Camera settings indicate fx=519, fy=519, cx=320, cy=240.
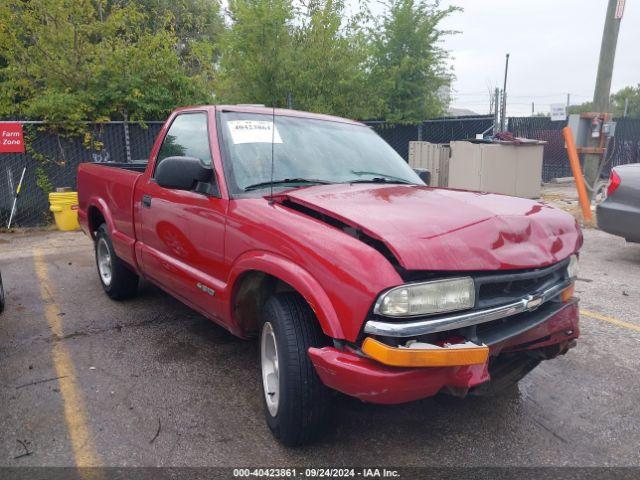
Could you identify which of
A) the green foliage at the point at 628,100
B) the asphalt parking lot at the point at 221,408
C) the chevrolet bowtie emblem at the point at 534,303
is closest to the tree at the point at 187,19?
the asphalt parking lot at the point at 221,408

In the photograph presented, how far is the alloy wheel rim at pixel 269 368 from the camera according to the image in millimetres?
2898

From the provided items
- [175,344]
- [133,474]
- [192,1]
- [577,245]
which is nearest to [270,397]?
[133,474]

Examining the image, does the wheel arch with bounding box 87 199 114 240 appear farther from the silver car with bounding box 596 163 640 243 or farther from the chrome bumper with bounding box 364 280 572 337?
the silver car with bounding box 596 163 640 243

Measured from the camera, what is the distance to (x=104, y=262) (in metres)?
5.50

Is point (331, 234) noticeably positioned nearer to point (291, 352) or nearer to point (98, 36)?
point (291, 352)

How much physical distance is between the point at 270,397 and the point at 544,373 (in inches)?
79.0

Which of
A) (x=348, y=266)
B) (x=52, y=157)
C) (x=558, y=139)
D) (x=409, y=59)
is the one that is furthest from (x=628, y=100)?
(x=348, y=266)

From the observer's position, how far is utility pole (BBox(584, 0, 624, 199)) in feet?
30.8

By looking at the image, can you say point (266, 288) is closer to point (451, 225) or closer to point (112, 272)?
point (451, 225)

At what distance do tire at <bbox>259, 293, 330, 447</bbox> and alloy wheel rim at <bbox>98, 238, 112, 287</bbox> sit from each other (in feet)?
10.7

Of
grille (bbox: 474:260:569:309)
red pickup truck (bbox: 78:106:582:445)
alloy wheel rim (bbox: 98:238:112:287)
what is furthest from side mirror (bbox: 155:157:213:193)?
alloy wheel rim (bbox: 98:238:112:287)

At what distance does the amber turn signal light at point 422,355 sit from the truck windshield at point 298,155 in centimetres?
138

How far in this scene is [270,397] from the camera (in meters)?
2.95

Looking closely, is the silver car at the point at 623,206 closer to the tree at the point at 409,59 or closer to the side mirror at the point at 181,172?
the side mirror at the point at 181,172
